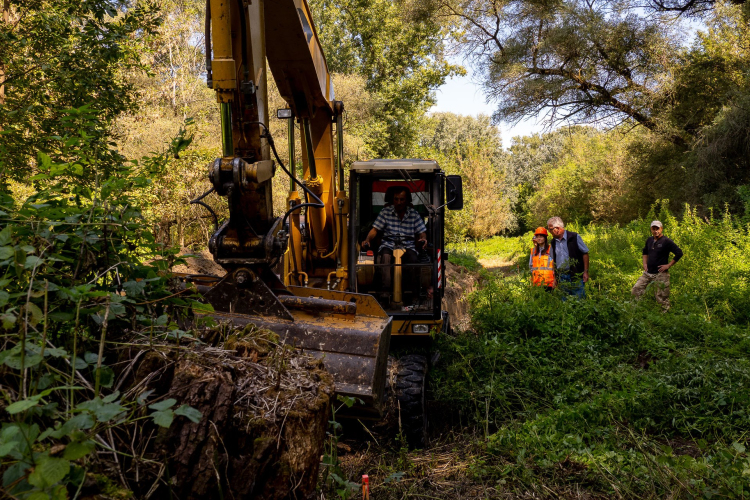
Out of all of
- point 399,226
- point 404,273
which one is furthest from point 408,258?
point 399,226

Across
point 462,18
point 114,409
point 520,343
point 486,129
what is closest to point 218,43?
point 114,409

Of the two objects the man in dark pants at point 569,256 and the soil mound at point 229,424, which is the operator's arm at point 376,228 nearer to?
the man in dark pants at point 569,256

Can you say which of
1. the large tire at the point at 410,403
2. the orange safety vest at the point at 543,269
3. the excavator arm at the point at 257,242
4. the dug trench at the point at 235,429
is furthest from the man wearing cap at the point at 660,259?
the dug trench at the point at 235,429

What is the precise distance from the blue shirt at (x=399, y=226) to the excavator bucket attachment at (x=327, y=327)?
2539 millimetres

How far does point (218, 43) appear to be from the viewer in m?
4.30

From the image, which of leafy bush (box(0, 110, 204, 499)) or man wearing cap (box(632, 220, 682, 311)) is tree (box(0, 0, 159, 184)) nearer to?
leafy bush (box(0, 110, 204, 499))

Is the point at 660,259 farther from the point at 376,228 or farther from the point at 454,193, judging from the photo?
the point at 376,228

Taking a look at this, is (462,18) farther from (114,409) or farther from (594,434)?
(114,409)

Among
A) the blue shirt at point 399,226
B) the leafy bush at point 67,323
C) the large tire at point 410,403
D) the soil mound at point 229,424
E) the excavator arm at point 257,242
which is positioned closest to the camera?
the leafy bush at point 67,323

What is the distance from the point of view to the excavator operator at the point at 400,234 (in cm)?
722

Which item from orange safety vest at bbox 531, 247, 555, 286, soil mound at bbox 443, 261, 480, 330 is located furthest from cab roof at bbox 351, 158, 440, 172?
soil mound at bbox 443, 261, 480, 330

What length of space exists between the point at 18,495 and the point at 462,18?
19.2 m

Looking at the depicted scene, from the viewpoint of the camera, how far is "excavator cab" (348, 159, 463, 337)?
6.77 metres

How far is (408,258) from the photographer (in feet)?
23.5
